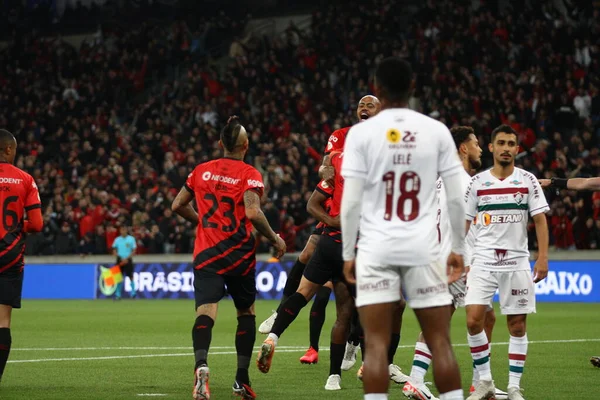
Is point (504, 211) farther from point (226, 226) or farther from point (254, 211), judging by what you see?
point (226, 226)

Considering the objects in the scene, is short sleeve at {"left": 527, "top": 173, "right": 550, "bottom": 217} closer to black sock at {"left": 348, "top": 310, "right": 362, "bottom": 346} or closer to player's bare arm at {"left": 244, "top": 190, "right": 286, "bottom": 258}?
player's bare arm at {"left": 244, "top": 190, "right": 286, "bottom": 258}

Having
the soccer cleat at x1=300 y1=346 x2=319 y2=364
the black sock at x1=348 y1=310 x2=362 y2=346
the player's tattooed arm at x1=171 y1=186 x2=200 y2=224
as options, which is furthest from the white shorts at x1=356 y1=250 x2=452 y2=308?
the soccer cleat at x1=300 y1=346 x2=319 y2=364

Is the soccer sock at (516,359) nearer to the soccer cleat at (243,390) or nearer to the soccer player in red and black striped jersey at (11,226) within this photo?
the soccer cleat at (243,390)

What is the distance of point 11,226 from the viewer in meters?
9.80

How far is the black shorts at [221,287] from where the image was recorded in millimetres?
8852

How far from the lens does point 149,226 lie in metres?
31.6

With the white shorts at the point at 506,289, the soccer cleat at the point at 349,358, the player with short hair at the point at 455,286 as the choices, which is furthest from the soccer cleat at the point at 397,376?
the white shorts at the point at 506,289

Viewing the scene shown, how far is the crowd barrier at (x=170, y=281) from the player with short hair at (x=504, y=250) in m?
16.1

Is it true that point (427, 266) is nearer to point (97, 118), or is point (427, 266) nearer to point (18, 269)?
point (18, 269)

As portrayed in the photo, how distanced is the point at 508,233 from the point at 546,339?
7030mm

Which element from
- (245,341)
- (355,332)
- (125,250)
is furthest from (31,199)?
(125,250)

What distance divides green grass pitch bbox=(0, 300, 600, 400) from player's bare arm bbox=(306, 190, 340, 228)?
4.87ft

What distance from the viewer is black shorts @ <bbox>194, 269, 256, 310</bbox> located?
885 centimetres

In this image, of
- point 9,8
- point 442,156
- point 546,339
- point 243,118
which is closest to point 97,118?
point 243,118
